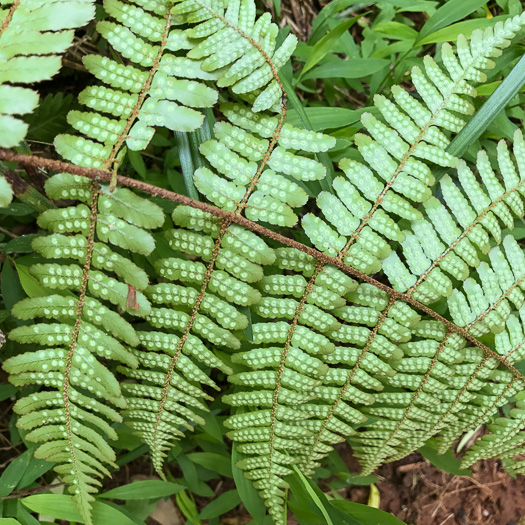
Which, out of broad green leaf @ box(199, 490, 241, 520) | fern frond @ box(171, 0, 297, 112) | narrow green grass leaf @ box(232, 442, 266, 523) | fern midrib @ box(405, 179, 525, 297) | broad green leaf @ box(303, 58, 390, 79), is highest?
broad green leaf @ box(303, 58, 390, 79)

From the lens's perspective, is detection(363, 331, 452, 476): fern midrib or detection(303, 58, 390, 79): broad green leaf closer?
detection(363, 331, 452, 476): fern midrib

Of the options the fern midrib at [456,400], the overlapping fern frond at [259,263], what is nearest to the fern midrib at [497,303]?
the overlapping fern frond at [259,263]

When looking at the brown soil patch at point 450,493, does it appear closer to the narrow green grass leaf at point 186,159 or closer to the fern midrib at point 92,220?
the fern midrib at point 92,220

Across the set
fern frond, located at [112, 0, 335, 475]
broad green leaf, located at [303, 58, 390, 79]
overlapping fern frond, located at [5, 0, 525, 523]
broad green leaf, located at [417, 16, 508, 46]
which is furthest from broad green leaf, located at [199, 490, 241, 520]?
broad green leaf, located at [417, 16, 508, 46]

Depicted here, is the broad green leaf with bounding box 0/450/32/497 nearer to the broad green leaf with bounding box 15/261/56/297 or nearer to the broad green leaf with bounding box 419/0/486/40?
the broad green leaf with bounding box 15/261/56/297

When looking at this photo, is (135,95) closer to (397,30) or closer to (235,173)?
(235,173)

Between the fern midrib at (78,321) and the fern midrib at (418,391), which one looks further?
the fern midrib at (418,391)

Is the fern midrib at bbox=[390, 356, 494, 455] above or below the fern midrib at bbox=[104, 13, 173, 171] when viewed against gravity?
below
